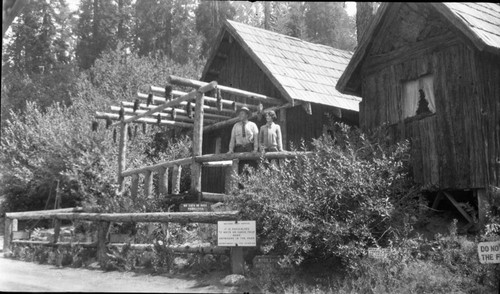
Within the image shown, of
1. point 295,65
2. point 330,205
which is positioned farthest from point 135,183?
point 330,205

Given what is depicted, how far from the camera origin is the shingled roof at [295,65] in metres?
14.9

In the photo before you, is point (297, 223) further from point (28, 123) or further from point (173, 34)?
point (28, 123)

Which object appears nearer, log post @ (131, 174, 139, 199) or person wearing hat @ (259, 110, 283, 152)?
person wearing hat @ (259, 110, 283, 152)

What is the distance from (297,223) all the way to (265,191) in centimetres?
85

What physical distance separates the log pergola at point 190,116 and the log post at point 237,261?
240cm

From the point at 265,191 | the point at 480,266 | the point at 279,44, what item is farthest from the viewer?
the point at 279,44

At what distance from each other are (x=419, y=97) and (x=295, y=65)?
19.8 ft

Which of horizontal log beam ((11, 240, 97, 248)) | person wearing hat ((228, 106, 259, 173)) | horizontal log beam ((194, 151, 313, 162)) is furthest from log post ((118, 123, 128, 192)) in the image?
person wearing hat ((228, 106, 259, 173))

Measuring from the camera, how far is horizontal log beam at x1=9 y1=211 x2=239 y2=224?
9.18 m

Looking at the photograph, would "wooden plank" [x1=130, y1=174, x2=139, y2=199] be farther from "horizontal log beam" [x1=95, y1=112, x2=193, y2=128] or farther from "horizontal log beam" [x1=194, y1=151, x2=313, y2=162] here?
"horizontal log beam" [x1=194, y1=151, x2=313, y2=162]

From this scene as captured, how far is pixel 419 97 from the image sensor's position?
1092 centimetres

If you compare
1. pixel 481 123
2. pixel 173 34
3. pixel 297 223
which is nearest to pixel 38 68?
pixel 173 34

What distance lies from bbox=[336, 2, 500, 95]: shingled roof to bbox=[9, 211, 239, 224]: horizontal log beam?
14.8 ft

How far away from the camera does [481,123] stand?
386 inches
